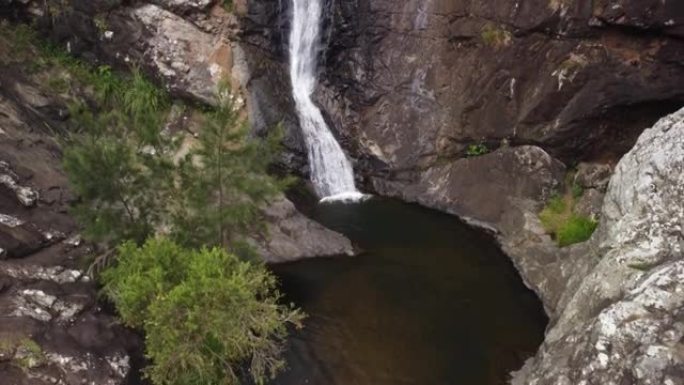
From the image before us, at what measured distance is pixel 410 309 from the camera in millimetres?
20219

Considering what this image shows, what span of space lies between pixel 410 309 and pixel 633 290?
7831mm

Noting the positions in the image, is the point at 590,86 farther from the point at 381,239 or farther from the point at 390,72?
the point at 381,239

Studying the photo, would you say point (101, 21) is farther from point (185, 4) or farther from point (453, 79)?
point (453, 79)

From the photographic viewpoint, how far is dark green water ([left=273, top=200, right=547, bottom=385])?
17375 mm

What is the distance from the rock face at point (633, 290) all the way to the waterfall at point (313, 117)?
42.4 ft

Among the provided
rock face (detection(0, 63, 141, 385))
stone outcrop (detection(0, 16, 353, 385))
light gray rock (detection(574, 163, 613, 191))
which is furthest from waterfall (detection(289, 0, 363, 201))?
rock face (detection(0, 63, 141, 385))

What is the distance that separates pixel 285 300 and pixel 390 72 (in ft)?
45.1

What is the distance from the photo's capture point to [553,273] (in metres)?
21.7

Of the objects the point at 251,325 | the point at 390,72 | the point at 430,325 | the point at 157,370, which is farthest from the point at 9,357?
the point at 390,72

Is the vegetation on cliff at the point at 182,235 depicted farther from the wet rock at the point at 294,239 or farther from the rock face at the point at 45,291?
the wet rock at the point at 294,239

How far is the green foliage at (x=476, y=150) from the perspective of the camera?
2848cm

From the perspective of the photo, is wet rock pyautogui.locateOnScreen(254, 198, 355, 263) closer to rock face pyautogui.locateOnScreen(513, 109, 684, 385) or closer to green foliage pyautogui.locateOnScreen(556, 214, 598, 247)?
green foliage pyautogui.locateOnScreen(556, 214, 598, 247)

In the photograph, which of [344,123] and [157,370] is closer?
[157,370]

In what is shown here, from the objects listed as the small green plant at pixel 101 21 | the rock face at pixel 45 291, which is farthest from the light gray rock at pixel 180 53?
the rock face at pixel 45 291
